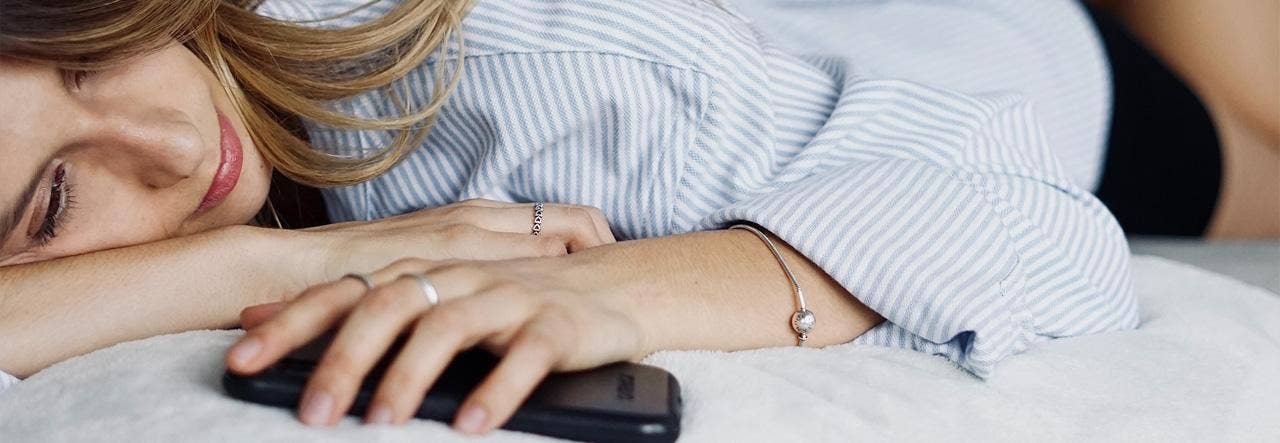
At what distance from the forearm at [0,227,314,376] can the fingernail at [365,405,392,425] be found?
0.30 metres

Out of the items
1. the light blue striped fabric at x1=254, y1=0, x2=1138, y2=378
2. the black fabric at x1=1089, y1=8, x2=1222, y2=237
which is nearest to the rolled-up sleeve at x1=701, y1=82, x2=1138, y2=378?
the light blue striped fabric at x1=254, y1=0, x2=1138, y2=378

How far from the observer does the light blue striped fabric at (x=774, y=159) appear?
2.63 feet

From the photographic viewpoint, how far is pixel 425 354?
0.54 m

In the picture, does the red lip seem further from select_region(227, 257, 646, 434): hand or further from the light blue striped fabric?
select_region(227, 257, 646, 434): hand

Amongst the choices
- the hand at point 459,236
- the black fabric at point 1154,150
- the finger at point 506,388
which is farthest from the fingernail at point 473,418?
the black fabric at point 1154,150

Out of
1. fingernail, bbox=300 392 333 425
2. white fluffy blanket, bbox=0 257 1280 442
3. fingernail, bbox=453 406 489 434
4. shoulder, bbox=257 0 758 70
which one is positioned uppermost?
shoulder, bbox=257 0 758 70

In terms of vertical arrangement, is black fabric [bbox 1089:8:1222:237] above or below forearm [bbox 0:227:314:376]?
below

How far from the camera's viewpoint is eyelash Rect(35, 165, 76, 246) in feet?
2.58

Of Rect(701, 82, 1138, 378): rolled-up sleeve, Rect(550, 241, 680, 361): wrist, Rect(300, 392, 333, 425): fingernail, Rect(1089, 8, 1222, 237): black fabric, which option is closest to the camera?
Rect(300, 392, 333, 425): fingernail

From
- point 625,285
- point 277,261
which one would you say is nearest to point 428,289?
point 625,285

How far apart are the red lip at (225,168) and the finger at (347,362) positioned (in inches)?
15.3

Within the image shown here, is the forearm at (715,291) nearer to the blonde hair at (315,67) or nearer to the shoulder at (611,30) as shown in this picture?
the shoulder at (611,30)

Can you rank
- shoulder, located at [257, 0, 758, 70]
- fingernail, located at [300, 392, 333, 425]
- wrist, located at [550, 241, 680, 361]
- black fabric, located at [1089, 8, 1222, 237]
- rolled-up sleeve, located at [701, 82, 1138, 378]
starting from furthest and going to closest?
1. black fabric, located at [1089, 8, 1222, 237]
2. shoulder, located at [257, 0, 758, 70]
3. rolled-up sleeve, located at [701, 82, 1138, 378]
4. wrist, located at [550, 241, 680, 361]
5. fingernail, located at [300, 392, 333, 425]

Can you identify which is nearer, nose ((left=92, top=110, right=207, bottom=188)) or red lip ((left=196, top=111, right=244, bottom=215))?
nose ((left=92, top=110, right=207, bottom=188))
